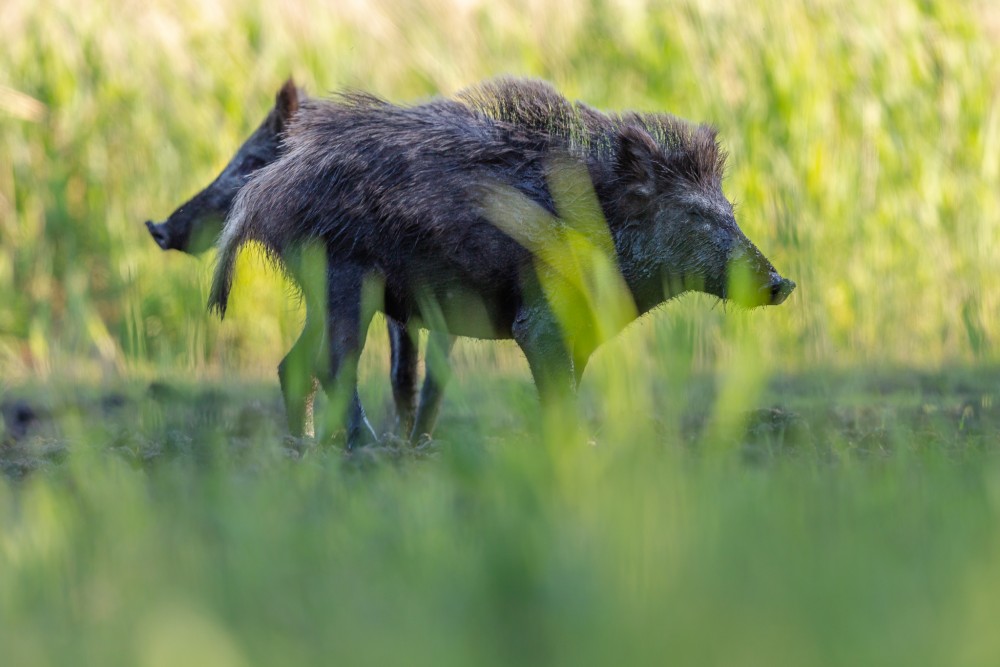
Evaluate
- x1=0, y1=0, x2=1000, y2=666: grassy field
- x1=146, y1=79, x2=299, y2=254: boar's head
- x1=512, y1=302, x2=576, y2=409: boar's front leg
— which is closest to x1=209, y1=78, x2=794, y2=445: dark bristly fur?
x1=512, y1=302, x2=576, y2=409: boar's front leg

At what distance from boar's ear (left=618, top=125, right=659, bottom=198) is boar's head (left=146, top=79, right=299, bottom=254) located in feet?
5.85

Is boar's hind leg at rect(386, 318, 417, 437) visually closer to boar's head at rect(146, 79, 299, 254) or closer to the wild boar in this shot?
the wild boar

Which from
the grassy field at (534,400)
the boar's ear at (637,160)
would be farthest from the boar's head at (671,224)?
the grassy field at (534,400)

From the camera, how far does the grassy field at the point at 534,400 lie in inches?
79.0

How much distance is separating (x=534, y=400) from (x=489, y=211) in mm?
1436

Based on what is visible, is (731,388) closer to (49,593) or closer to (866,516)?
(866,516)

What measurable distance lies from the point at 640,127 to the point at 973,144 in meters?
3.66

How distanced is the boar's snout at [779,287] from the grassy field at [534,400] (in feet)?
0.55

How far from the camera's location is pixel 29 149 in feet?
27.9

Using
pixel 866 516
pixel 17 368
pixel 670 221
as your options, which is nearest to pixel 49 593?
pixel 866 516

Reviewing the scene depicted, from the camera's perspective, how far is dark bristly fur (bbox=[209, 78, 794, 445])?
4.56m

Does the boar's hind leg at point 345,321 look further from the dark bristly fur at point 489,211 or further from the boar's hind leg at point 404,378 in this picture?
the boar's hind leg at point 404,378

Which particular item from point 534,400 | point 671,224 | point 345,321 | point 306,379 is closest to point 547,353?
point 671,224

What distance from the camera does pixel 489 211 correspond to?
4.53 metres
